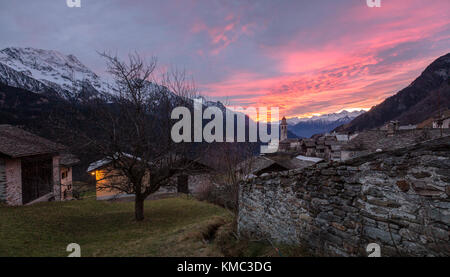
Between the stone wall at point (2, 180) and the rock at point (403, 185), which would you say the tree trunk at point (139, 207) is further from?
the rock at point (403, 185)

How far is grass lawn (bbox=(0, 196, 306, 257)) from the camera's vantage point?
18.7ft

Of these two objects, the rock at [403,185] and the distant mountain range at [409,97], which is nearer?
the rock at [403,185]

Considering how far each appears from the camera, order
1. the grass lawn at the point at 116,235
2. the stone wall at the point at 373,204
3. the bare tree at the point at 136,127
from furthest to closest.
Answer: the bare tree at the point at 136,127 < the grass lawn at the point at 116,235 < the stone wall at the point at 373,204

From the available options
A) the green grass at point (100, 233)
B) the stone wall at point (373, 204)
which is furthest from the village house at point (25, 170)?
the stone wall at point (373, 204)

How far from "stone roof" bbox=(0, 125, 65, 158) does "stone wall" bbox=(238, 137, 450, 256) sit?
11.3 m

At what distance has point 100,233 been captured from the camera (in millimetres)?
8141

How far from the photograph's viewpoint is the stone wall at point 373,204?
2508mm

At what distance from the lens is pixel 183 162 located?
33.3ft

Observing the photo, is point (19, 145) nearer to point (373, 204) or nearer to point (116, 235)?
point (116, 235)

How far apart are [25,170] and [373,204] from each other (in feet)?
61.0

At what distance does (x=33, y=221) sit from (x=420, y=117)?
315ft

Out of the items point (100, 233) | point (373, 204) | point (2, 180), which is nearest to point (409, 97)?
point (373, 204)

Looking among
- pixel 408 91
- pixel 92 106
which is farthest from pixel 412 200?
pixel 408 91
